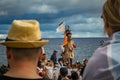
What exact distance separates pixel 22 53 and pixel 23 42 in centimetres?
11

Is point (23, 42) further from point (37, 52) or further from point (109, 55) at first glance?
point (109, 55)

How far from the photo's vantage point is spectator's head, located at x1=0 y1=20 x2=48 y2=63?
151 inches

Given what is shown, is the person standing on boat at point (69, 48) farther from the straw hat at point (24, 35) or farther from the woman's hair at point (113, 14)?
the woman's hair at point (113, 14)

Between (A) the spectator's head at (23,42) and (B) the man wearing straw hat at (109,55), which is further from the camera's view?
(A) the spectator's head at (23,42)

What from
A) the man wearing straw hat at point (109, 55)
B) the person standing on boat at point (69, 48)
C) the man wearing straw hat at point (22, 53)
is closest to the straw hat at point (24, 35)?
the man wearing straw hat at point (22, 53)

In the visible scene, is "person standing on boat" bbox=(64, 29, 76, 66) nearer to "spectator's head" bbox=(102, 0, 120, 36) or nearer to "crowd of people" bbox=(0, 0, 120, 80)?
"crowd of people" bbox=(0, 0, 120, 80)

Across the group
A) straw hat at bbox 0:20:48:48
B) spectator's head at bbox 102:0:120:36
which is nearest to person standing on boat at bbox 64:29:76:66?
straw hat at bbox 0:20:48:48

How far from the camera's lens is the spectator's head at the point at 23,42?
383 centimetres

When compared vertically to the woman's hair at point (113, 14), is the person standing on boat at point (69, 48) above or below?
below

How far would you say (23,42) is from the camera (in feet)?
12.7

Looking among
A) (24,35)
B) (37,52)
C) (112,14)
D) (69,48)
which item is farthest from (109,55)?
(69,48)

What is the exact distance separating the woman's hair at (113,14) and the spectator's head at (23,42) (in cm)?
71

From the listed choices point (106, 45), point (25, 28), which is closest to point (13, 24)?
Answer: point (25, 28)

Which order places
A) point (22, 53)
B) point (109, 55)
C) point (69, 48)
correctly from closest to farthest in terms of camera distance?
1. point (109, 55)
2. point (22, 53)
3. point (69, 48)
